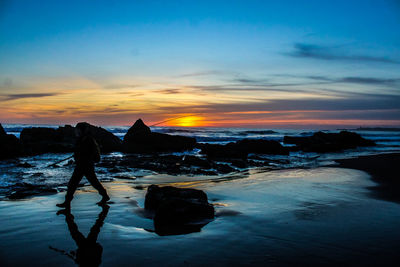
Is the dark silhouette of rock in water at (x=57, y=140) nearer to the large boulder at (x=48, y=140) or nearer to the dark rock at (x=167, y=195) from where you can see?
the large boulder at (x=48, y=140)

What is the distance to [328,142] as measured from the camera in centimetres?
3031

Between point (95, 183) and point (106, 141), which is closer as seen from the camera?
point (95, 183)

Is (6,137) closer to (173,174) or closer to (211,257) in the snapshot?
(173,174)

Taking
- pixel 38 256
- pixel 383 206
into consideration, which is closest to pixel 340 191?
pixel 383 206

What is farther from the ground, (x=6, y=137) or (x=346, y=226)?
(x=6, y=137)

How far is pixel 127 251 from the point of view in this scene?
387 cm

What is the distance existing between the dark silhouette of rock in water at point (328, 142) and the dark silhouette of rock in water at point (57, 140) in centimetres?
1698

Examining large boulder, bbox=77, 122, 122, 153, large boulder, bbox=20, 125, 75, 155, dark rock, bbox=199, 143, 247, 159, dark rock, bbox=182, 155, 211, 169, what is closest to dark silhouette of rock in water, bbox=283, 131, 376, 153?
dark rock, bbox=199, 143, 247, 159

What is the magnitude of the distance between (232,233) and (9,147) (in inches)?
702

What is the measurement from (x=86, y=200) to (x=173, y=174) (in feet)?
17.1

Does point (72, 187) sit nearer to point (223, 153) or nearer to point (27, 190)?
point (27, 190)

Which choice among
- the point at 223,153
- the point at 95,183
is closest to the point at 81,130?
the point at 95,183

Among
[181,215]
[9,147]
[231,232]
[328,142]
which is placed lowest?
[231,232]

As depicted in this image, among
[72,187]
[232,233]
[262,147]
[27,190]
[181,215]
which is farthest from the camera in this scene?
[262,147]
